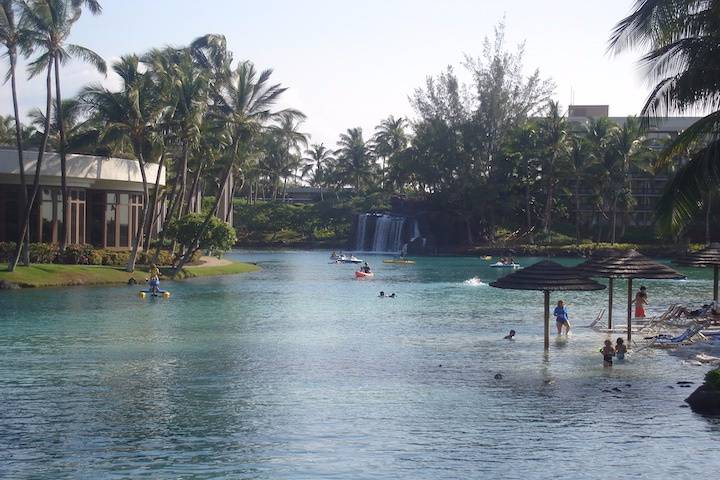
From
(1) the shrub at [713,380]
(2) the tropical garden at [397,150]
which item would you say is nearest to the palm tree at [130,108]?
(2) the tropical garden at [397,150]

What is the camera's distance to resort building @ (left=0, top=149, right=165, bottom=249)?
56.8 meters

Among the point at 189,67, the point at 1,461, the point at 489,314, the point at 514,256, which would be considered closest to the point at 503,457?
the point at 1,461

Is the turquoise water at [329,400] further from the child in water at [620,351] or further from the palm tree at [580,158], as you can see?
the palm tree at [580,158]

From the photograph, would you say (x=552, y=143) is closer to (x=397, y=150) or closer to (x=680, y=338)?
(x=397, y=150)

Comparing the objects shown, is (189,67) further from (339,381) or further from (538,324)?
(339,381)

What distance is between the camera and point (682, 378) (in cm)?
2277

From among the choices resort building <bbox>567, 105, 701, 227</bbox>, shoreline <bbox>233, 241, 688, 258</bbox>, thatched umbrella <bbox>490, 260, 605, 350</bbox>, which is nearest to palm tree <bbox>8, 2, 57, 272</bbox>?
thatched umbrella <bbox>490, 260, 605, 350</bbox>

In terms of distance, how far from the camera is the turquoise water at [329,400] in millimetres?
15430

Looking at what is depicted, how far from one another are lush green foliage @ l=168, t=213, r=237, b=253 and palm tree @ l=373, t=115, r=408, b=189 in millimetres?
65192

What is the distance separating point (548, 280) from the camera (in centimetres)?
2562

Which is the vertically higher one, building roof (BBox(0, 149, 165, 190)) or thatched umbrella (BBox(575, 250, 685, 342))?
building roof (BBox(0, 149, 165, 190))

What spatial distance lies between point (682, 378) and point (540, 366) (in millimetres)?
3652

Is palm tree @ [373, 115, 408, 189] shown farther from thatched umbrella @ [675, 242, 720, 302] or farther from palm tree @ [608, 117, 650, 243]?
thatched umbrella @ [675, 242, 720, 302]

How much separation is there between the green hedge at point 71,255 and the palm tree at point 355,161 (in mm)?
76131
